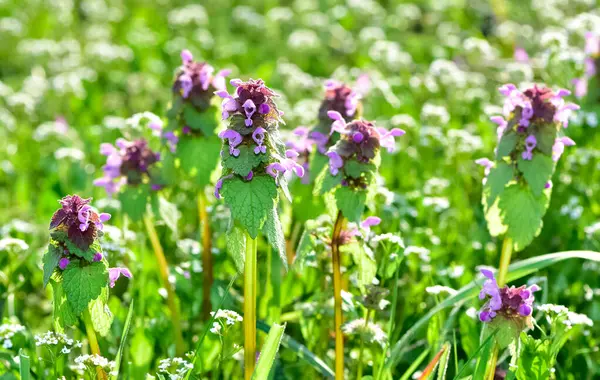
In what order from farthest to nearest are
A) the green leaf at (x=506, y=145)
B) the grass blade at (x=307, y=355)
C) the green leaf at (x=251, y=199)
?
the grass blade at (x=307, y=355) < the green leaf at (x=506, y=145) < the green leaf at (x=251, y=199)

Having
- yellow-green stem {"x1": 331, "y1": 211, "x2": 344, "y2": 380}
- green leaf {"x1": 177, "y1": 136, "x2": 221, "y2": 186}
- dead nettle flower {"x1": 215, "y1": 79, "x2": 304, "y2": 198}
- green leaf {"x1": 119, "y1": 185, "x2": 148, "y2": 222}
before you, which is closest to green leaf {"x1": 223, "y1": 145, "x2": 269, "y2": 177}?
dead nettle flower {"x1": 215, "y1": 79, "x2": 304, "y2": 198}

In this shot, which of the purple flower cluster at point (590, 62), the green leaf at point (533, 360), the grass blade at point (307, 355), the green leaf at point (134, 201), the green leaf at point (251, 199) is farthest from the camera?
the purple flower cluster at point (590, 62)

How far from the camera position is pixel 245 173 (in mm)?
2164

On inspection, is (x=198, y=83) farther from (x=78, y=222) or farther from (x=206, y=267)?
(x=78, y=222)

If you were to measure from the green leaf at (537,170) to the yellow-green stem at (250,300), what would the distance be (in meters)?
0.85

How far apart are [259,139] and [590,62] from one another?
319 cm

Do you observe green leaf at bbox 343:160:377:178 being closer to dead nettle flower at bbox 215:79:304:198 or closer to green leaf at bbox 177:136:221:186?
dead nettle flower at bbox 215:79:304:198

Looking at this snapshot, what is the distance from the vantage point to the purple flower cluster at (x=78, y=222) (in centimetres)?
218

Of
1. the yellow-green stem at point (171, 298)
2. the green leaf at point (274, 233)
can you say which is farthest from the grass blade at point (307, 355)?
the green leaf at point (274, 233)

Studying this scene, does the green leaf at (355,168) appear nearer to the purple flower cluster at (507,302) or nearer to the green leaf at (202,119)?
the purple flower cluster at (507,302)

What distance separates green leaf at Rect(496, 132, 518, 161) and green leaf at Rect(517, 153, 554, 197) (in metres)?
0.06

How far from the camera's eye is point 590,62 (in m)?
4.75

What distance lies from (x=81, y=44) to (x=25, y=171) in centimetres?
262

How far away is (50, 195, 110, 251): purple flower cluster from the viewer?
218cm
